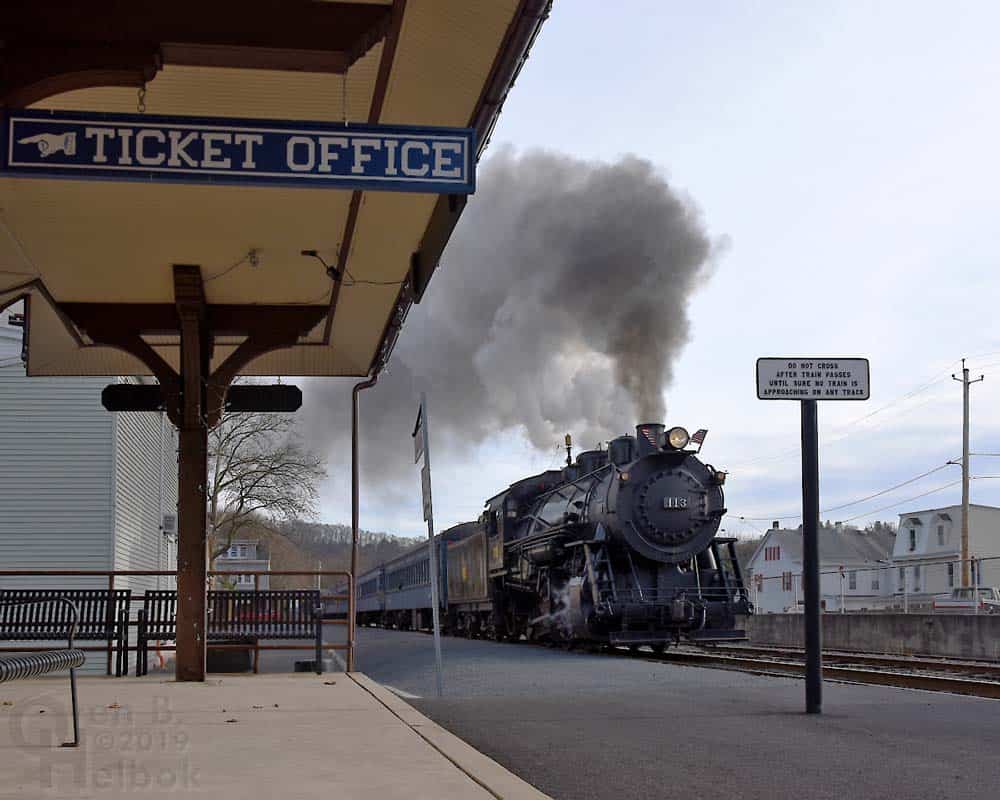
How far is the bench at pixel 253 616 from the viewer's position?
464 inches

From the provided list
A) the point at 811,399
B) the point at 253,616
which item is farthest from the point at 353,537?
the point at 811,399

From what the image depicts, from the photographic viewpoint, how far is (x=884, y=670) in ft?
48.1

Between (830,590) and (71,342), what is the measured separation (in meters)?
53.5

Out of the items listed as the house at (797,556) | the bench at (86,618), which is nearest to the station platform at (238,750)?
the bench at (86,618)

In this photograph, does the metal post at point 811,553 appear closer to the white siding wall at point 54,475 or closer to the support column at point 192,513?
the support column at point 192,513

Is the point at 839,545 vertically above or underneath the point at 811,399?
underneath

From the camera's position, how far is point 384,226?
350 inches

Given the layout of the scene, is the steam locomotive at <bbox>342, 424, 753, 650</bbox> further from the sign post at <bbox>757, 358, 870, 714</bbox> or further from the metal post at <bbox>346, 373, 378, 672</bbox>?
the sign post at <bbox>757, 358, 870, 714</bbox>

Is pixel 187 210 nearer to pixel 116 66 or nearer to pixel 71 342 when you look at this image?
pixel 116 66

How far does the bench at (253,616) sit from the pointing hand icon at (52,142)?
7.29 metres

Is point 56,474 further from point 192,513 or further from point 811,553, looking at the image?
point 811,553

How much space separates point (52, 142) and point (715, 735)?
15.9ft

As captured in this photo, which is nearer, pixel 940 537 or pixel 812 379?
pixel 812 379

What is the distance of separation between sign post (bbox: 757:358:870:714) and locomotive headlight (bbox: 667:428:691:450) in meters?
9.63
